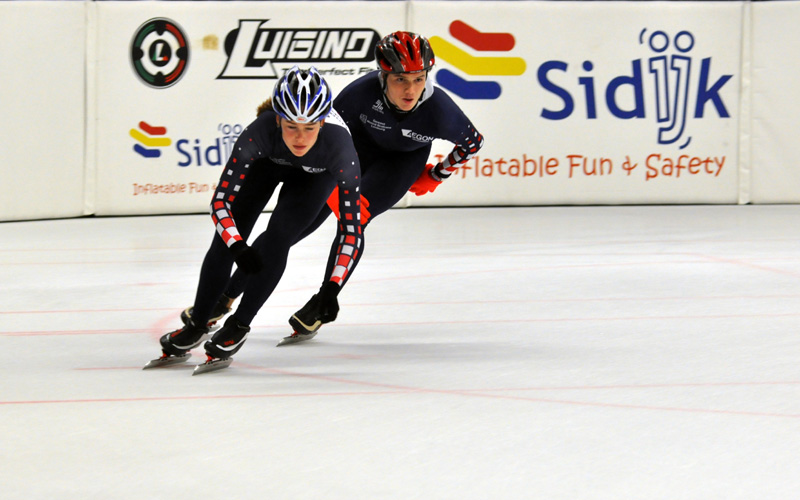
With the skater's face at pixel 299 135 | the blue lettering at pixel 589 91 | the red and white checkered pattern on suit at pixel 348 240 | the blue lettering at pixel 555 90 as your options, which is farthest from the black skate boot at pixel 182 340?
the blue lettering at pixel 589 91

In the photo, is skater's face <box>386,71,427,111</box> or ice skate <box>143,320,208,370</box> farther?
skater's face <box>386,71,427,111</box>

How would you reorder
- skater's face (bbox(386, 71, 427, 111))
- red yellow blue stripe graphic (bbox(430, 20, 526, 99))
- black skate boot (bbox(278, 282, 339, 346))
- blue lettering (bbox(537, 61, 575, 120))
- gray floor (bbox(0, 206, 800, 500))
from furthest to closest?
blue lettering (bbox(537, 61, 575, 120))
red yellow blue stripe graphic (bbox(430, 20, 526, 99))
skater's face (bbox(386, 71, 427, 111))
black skate boot (bbox(278, 282, 339, 346))
gray floor (bbox(0, 206, 800, 500))

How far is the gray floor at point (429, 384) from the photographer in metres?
2.68

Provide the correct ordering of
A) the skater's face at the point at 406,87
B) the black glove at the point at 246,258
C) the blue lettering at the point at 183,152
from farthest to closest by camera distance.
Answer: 1. the blue lettering at the point at 183,152
2. the skater's face at the point at 406,87
3. the black glove at the point at 246,258

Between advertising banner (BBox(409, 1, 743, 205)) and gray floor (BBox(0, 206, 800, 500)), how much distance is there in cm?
302

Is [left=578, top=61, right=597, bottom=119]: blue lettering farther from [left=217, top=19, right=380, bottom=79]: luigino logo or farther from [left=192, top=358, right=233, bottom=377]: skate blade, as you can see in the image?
[left=192, top=358, right=233, bottom=377]: skate blade

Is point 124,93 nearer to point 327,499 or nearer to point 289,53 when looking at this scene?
point 289,53

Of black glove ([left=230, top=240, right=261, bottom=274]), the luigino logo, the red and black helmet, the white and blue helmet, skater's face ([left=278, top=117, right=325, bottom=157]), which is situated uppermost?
the luigino logo

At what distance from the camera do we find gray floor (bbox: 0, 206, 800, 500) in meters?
2.68

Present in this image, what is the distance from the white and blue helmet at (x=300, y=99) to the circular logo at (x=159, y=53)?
236 inches

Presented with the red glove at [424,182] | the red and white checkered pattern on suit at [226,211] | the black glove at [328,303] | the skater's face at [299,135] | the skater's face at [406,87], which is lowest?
the black glove at [328,303]

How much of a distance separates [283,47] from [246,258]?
632cm

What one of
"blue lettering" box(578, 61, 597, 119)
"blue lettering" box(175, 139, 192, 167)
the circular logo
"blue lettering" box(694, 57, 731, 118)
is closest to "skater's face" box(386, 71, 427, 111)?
"blue lettering" box(175, 139, 192, 167)

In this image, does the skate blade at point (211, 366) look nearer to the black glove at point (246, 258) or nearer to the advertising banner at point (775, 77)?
the black glove at point (246, 258)
